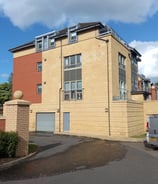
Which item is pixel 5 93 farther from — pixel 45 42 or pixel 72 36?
pixel 72 36

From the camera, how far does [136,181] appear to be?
704 cm

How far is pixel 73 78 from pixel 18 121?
15492mm

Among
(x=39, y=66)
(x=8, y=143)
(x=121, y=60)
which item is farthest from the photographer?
(x=39, y=66)

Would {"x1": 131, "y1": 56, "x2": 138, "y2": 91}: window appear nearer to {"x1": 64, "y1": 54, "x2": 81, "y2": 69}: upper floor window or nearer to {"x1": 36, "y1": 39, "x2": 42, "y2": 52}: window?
{"x1": 64, "y1": 54, "x2": 81, "y2": 69}: upper floor window

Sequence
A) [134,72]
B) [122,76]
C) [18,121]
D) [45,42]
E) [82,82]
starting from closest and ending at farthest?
[18,121] < [82,82] < [122,76] < [45,42] < [134,72]

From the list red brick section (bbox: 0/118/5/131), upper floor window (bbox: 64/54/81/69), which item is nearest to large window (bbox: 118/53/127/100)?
upper floor window (bbox: 64/54/81/69)

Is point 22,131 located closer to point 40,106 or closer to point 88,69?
point 88,69

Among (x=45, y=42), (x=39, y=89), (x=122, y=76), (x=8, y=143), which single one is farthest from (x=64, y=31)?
(x=8, y=143)

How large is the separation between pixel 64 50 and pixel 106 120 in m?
9.54

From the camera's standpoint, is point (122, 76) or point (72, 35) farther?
point (72, 35)

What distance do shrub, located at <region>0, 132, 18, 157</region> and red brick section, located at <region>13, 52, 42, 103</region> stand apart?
17725 millimetres

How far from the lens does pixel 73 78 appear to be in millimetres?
→ 25625

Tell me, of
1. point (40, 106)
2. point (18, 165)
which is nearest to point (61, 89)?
point (40, 106)

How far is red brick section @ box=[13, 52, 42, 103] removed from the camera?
28234mm
